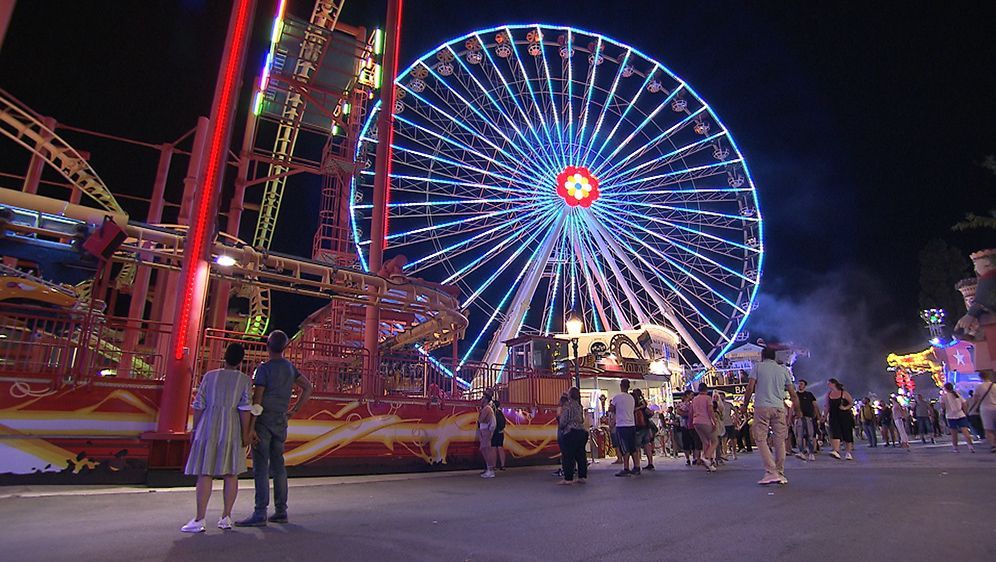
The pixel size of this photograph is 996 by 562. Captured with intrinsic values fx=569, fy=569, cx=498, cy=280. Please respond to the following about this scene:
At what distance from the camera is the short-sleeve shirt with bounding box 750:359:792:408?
291 inches

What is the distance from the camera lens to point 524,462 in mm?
12664

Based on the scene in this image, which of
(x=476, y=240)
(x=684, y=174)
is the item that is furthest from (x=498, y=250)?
(x=684, y=174)

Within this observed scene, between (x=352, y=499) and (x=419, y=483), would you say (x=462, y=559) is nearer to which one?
(x=352, y=499)

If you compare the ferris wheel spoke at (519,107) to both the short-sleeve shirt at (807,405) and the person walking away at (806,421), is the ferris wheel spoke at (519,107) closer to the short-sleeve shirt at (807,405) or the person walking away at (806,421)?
the person walking away at (806,421)

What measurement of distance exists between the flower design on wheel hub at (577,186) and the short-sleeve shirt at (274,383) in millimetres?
21914

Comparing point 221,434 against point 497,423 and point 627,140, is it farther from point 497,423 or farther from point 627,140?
point 627,140

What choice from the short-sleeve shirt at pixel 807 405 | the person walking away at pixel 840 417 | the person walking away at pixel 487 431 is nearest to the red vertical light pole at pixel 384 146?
the person walking away at pixel 487 431

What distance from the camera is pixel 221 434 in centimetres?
461

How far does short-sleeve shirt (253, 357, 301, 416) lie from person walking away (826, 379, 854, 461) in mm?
10633

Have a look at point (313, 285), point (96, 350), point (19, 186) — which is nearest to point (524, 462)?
point (313, 285)

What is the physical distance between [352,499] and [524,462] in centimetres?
664

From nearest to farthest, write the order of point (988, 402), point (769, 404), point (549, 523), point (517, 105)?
point (549, 523) → point (769, 404) → point (988, 402) → point (517, 105)

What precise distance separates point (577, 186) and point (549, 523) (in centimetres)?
2277

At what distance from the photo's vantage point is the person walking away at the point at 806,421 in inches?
466
